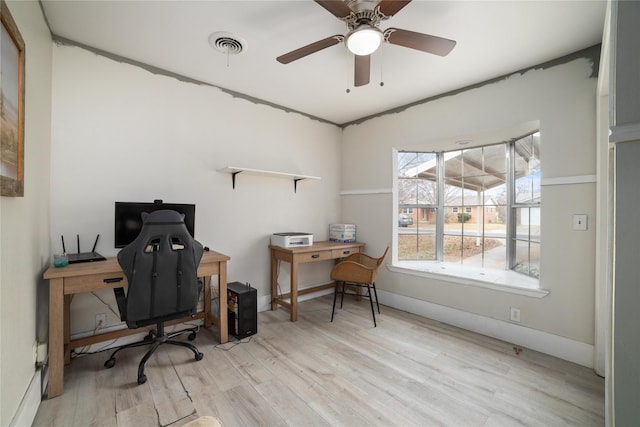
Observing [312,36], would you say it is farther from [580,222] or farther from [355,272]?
[580,222]

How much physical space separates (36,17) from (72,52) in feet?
1.66

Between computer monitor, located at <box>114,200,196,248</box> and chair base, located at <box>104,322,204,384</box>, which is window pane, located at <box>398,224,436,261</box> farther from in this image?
computer monitor, located at <box>114,200,196,248</box>

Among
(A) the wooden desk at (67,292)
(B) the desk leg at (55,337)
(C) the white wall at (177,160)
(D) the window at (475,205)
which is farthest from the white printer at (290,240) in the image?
(B) the desk leg at (55,337)

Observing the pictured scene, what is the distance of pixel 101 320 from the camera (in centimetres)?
222

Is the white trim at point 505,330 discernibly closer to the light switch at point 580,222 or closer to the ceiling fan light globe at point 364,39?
the light switch at point 580,222

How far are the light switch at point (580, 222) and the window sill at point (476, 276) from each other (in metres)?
0.57

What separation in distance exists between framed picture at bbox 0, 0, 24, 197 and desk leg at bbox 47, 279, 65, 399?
28.2 inches

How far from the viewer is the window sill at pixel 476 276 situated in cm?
242

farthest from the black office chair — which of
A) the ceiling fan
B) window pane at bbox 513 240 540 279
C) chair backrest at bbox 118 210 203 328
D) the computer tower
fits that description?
window pane at bbox 513 240 540 279

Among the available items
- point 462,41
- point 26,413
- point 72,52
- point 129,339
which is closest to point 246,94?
point 72,52

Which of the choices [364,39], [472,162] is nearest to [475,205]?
[472,162]

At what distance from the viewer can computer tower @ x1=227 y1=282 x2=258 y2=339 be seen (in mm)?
2465

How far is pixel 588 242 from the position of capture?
2100 millimetres

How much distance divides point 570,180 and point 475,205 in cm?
104
